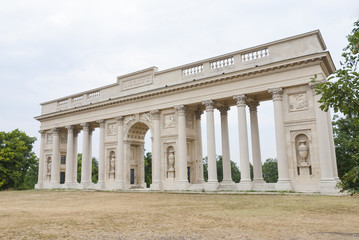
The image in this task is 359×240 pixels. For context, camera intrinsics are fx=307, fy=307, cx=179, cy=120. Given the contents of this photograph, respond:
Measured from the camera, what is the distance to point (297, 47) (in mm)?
28688

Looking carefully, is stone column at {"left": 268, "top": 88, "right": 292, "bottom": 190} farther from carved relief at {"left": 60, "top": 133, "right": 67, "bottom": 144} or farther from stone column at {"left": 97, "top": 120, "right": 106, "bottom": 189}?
carved relief at {"left": 60, "top": 133, "right": 67, "bottom": 144}

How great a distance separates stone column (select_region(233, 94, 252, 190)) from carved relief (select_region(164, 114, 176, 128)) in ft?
27.0

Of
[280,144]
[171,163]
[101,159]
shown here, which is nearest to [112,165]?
[101,159]

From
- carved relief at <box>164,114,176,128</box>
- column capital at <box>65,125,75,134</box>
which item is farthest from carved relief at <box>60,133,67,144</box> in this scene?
carved relief at <box>164,114,176,128</box>

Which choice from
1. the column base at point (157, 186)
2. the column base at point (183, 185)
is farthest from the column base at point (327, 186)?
the column base at point (157, 186)

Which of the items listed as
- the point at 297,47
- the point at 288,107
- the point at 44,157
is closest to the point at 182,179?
the point at 288,107

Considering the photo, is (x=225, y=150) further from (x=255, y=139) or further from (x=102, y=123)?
(x=102, y=123)

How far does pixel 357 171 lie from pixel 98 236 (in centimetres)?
786

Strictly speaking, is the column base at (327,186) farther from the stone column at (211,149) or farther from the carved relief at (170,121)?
the carved relief at (170,121)

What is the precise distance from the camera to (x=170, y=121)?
36.2 metres

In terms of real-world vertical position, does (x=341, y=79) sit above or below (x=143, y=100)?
below

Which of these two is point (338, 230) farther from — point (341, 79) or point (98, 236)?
point (98, 236)

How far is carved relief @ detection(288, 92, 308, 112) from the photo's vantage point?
28.2 meters

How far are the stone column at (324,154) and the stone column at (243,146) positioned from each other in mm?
6521
